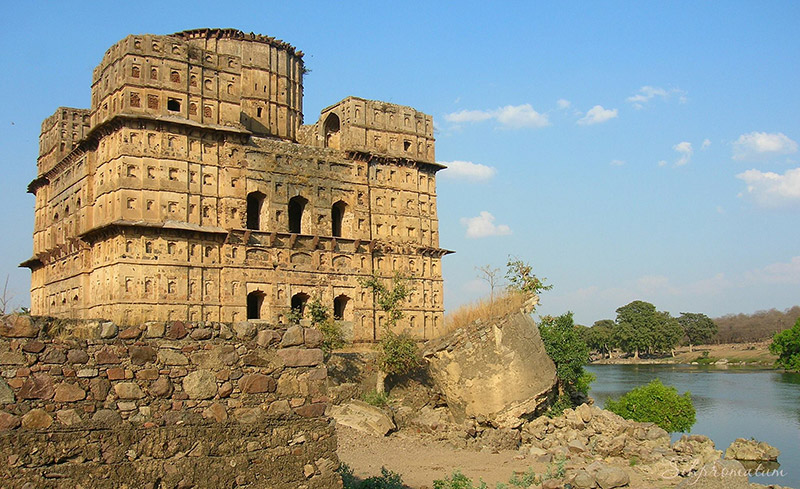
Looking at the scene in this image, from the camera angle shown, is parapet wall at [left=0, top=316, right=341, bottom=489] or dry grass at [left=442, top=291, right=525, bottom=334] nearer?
parapet wall at [left=0, top=316, right=341, bottom=489]

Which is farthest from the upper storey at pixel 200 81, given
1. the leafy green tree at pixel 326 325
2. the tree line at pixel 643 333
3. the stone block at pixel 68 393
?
the tree line at pixel 643 333

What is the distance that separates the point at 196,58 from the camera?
2612 centimetres

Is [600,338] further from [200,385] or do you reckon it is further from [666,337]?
[200,385]

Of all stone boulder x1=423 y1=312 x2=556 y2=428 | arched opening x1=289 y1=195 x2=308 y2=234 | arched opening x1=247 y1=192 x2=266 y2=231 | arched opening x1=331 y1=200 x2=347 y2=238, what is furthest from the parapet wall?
arched opening x1=331 y1=200 x2=347 y2=238

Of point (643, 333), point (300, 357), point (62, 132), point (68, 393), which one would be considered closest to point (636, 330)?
point (643, 333)

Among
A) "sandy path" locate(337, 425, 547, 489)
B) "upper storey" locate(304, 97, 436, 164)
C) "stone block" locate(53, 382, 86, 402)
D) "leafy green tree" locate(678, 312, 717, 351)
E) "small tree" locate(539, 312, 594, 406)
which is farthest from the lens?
"leafy green tree" locate(678, 312, 717, 351)

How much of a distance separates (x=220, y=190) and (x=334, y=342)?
6875 millimetres

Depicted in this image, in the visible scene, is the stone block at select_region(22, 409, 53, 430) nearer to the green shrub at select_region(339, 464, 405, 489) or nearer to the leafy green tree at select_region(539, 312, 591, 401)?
the green shrub at select_region(339, 464, 405, 489)

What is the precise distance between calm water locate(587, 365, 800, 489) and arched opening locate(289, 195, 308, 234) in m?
15.4

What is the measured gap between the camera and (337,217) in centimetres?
2941

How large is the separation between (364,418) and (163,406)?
40.9ft

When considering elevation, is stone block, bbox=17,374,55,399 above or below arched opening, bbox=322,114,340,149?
below

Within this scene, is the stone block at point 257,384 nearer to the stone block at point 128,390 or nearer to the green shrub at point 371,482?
the stone block at point 128,390

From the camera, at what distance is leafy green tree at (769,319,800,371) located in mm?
47156
